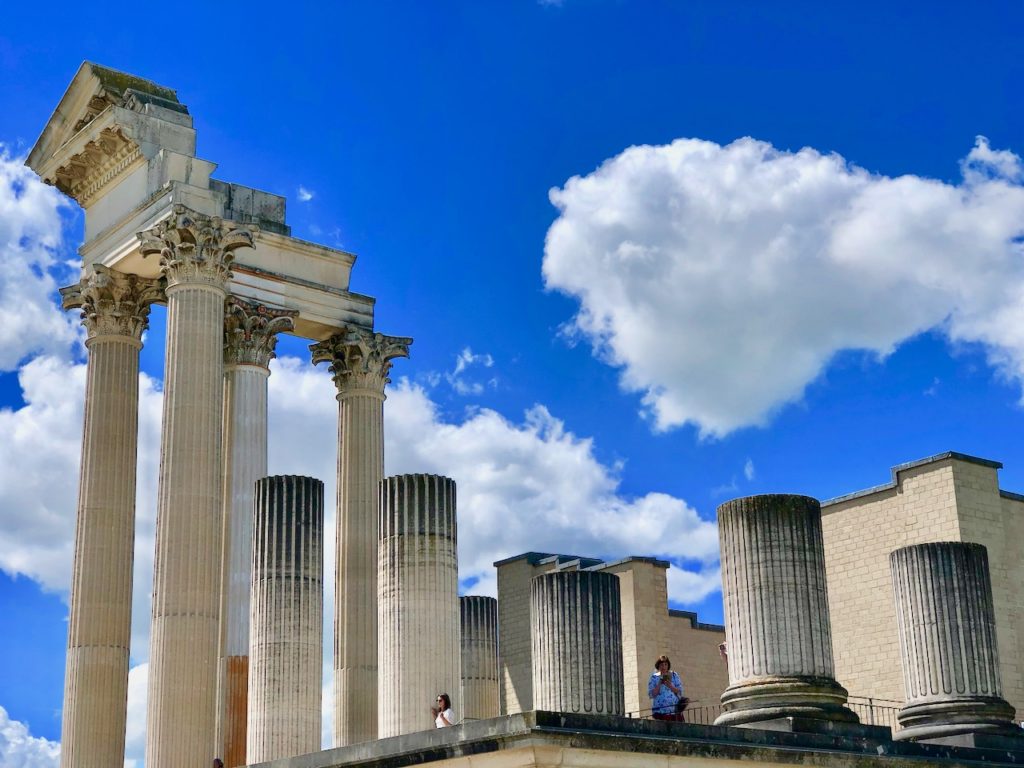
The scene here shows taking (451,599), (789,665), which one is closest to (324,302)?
(451,599)

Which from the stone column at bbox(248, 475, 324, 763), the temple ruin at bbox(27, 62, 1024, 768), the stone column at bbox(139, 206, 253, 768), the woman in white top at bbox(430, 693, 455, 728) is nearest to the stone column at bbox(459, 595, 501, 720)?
the temple ruin at bbox(27, 62, 1024, 768)

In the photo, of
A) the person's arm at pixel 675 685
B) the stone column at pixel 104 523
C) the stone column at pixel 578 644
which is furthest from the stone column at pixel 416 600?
the stone column at pixel 104 523

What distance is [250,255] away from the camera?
35.0 metres

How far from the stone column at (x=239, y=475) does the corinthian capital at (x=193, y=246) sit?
88.0 inches

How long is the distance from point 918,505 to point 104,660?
57.4ft

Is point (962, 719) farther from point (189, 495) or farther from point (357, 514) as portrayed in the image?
point (357, 514)

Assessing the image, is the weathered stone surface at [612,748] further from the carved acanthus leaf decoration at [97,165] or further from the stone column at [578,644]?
the carved acanthus leaf decoration at [97,165]

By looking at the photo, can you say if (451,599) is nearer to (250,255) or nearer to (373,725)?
(373,725)

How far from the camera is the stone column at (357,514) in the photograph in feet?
109

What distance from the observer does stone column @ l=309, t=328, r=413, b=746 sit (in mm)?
33375

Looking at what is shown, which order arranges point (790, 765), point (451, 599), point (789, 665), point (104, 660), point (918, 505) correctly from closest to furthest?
1. point (790, 765)
2. point (789, 665)
3. point (451, 599)
4. point (104, 660)
5. point (918, 505)

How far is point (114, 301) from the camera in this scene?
34375 mm

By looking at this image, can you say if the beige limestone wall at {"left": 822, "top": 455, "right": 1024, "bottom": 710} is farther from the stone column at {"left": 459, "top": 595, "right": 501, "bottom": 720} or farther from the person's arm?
the person's arm

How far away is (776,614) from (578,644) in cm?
274
